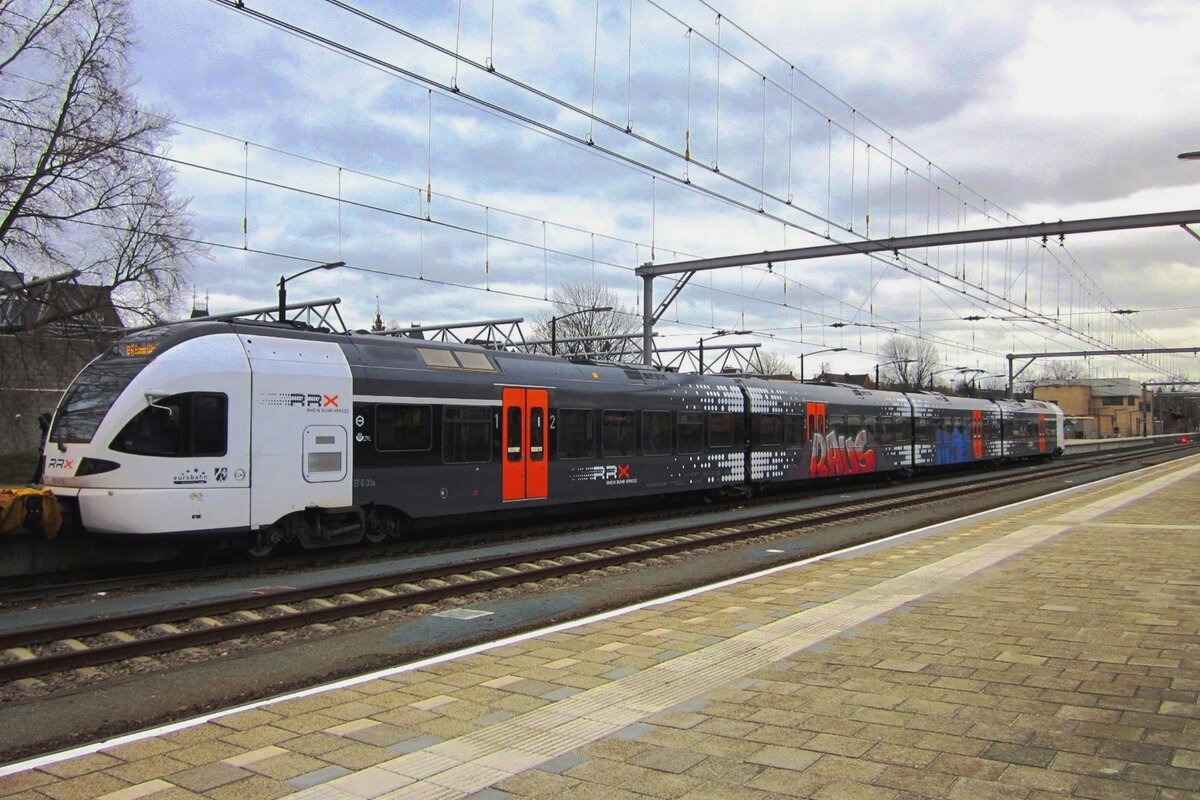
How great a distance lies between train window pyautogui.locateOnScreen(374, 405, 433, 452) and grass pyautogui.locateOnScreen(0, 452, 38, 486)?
16410 millimetres

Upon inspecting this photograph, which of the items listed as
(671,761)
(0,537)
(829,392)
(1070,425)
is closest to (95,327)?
(0,537)

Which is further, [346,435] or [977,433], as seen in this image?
[977,433]

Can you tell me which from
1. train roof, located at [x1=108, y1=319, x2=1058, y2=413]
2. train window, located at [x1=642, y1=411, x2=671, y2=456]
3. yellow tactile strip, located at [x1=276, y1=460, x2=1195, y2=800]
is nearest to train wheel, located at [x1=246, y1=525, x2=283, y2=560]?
train roof, located at [x1=108, y1=319, x2=1058, y2=413]

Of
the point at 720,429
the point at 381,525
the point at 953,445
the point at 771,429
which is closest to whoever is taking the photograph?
the point at 381,525

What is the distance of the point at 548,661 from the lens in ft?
21.3

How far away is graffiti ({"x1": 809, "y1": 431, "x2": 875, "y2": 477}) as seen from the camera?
Answer: 25.7 metres

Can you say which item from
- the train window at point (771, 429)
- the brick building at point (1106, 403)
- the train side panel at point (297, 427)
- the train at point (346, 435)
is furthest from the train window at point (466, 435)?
the brick building at point (1106, 403)

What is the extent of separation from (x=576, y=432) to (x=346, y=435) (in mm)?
5361

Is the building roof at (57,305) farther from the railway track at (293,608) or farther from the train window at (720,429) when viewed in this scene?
the railway track at (293,608)

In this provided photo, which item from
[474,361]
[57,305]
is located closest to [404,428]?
[474,361]

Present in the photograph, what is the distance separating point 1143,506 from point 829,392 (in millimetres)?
9649

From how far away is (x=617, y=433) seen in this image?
18.2m

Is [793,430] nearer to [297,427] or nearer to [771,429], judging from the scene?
[771,429]

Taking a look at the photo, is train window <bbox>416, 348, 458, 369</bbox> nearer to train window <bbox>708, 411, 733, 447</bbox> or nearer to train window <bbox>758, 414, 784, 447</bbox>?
train window <bbox>708, 411, 733, 447</bbox>
